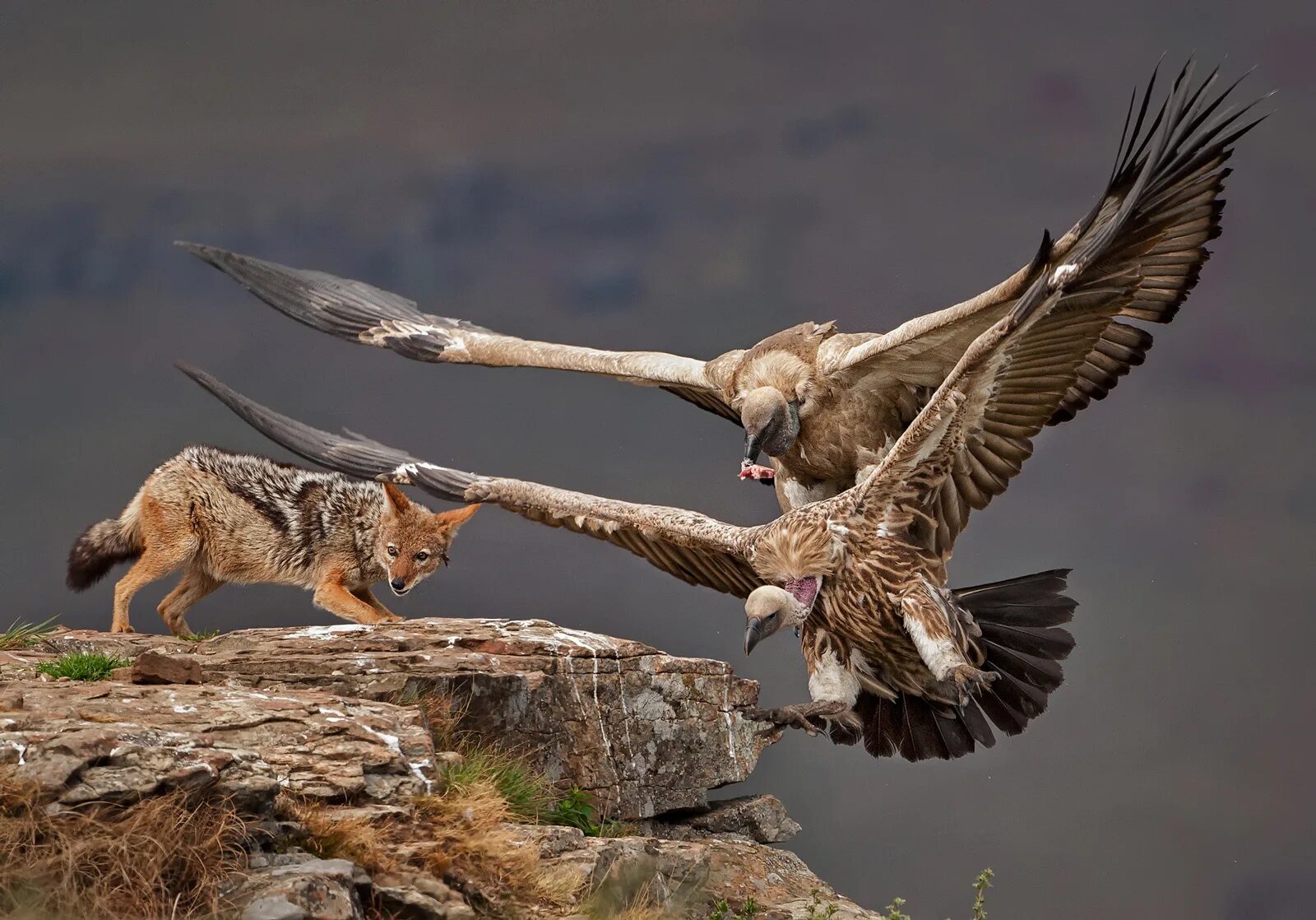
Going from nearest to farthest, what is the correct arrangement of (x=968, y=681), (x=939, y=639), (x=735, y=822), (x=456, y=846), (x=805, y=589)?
1. (x=456, y=846)
2. (x=968, y=681)
3. (x=939, y=639)
4. (x=805, y=589)
5. (x=735, y=822)

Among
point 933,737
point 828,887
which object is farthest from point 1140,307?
point 828,887

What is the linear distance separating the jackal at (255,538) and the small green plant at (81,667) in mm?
1504

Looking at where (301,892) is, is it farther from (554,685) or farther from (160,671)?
(554,685)

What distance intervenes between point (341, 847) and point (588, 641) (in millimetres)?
2590

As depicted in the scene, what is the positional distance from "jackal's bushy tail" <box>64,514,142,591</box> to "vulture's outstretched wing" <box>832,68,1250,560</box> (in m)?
4.25

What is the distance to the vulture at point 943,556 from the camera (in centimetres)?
635

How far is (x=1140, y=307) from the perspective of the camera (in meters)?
7.12

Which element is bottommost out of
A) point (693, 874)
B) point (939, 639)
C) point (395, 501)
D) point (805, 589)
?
point (693, 874)

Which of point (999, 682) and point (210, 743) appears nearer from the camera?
point (210, 743)

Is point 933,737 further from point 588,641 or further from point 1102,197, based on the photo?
point 1102,197

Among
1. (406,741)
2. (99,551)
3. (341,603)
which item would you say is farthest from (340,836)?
(99,551)

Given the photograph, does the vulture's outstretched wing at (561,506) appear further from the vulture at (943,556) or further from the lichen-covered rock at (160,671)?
the lichen-covered rock at (160,671)

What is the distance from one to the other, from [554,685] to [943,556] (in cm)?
211

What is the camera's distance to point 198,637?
7.52m
